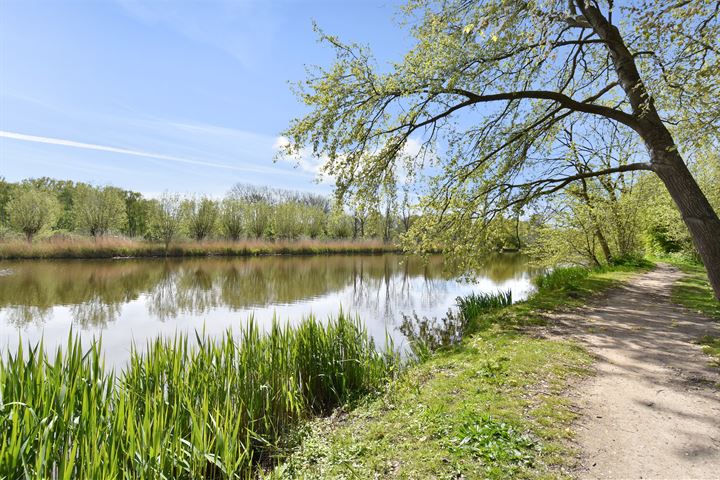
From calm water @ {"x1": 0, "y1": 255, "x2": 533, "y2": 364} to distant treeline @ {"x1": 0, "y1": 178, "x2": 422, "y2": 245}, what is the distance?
5.58 m

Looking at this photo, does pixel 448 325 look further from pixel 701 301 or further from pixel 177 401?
pixel 177 401

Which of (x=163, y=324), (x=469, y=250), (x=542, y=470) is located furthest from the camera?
(x=163, y=324)

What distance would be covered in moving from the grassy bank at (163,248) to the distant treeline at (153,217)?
1.55 meters

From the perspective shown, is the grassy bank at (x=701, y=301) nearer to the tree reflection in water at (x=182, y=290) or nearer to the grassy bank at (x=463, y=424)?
the grassy bank at (x=463, y=424)

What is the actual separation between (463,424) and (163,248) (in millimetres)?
30653

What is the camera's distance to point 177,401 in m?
3.45

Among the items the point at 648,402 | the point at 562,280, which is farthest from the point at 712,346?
the point at 562,280

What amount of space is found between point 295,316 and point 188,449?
7.05m

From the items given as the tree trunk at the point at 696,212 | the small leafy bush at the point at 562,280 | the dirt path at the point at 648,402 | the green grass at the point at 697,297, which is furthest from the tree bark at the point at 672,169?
the small leafy bush at the point at 562,280

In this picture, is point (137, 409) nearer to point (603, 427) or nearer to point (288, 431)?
point (288, 431)

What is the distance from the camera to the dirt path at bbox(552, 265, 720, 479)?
2785mm

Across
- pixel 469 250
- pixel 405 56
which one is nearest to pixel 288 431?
pixel 469 250

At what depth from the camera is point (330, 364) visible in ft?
17.2

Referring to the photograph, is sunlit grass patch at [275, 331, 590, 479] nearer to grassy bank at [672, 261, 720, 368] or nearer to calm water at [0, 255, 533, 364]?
calm water at [0, 255, 533, 364]
